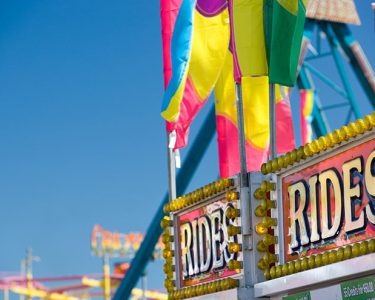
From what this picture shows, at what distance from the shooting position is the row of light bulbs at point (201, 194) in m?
7.67

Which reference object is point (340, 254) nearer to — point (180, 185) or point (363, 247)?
point (363, 247)

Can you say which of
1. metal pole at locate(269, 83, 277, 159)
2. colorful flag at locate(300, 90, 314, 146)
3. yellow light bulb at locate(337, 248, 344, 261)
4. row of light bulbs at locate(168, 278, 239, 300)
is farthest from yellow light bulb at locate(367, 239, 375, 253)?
colorful flag at locate(300, 90, 314, 146)

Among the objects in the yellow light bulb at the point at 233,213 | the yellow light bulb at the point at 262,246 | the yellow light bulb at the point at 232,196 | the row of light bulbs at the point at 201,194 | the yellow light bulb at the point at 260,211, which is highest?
the row of light bulbs at the point at 201,194

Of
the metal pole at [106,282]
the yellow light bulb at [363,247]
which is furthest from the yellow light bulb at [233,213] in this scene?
the metal pole at [106,282]

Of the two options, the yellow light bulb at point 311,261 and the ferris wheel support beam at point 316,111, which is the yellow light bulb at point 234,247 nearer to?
the yellow light bulb at point 311,261

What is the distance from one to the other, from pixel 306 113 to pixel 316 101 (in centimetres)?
135

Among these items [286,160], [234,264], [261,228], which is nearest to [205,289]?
[234,264]

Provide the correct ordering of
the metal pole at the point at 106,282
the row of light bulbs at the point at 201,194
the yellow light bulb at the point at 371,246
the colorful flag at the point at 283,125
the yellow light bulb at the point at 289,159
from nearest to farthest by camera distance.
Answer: the yellow light bulb at the point at 371,246
the yellow light bulb at the point at 289,159
the row of light bulbs at the point at 201,194
the colorful flag at the point at 283,125
the metal pole at the point at 106,282

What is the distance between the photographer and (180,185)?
17.4 metres

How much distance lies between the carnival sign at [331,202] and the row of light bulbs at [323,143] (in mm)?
62

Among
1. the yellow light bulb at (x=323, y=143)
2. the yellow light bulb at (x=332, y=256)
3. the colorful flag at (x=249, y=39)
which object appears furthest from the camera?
the colorful flag at (x=249, y=39)

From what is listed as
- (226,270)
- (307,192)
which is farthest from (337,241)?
(226,270)

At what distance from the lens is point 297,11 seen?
7.34 meters

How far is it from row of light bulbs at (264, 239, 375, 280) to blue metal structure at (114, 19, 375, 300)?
938cm
